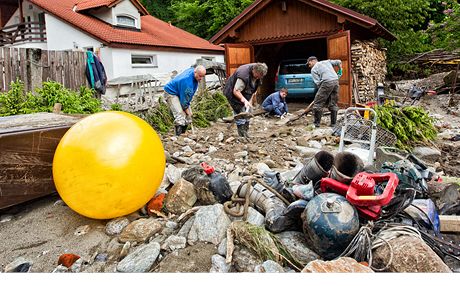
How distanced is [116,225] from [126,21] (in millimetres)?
17748

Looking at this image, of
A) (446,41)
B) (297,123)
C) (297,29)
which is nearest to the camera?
(297,123)

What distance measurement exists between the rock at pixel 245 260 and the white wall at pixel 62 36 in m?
16.0

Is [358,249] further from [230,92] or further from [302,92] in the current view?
[302,92]

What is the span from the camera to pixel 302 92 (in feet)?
43.9

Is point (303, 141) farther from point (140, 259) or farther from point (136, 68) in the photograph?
point (136, 68)

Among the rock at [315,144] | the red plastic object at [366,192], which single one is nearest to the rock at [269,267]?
the red plastic object at [366,192]

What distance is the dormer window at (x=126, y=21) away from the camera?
730 inches

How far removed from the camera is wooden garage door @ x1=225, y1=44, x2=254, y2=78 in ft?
44.0

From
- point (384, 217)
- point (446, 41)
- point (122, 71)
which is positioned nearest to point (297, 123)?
point (384, 217)

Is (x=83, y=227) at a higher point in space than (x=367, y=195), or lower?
lower

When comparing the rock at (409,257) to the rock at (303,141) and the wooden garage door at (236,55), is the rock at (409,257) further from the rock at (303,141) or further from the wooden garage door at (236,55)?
the wooden garage door at (236,55)

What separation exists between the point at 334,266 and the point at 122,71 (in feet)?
50.0

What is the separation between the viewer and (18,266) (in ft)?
9.66

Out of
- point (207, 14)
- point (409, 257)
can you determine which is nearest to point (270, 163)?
point (409, 257)
